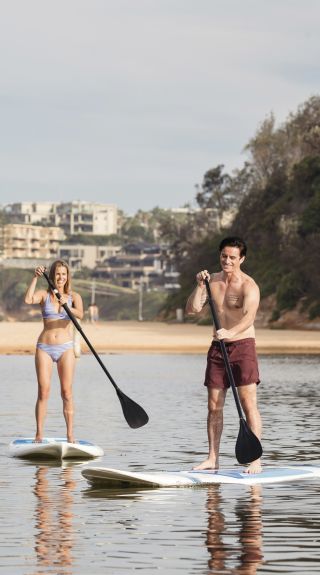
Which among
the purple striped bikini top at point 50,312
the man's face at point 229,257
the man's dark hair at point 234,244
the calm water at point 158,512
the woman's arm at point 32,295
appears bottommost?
the calm water at point 158,512

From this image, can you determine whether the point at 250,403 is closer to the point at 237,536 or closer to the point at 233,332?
the point at 233,332

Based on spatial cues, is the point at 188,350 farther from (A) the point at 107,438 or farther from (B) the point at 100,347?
(A) the point at 107,438

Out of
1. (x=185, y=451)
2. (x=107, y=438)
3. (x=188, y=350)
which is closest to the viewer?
(x=185, y=451)

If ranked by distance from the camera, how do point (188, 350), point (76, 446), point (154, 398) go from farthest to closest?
1. point (188, 350)
2. point (154, 398)
3. point (76, 446)

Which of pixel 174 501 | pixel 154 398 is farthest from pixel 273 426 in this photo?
pixel 174 501

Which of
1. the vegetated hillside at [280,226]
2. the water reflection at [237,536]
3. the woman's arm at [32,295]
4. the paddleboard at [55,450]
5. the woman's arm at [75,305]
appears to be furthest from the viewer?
the vegetated hillside at [280,226]

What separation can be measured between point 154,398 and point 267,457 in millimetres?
10590

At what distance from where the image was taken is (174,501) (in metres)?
12.0

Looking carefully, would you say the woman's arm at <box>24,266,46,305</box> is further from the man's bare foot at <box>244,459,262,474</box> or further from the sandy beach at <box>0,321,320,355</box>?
the sandy beach at <box>0,321,320,355</box>

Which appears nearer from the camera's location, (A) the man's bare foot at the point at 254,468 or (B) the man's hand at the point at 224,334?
(B) the man's hand at the point at 224,334

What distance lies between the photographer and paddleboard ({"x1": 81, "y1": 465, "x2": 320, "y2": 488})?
41.5ft

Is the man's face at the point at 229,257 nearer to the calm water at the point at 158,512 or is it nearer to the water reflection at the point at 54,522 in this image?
the calm water at the point at 158,512

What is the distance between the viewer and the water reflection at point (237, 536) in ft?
29.6

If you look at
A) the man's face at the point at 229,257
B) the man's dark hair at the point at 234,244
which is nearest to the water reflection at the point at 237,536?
the man's face at the point at 229,257
